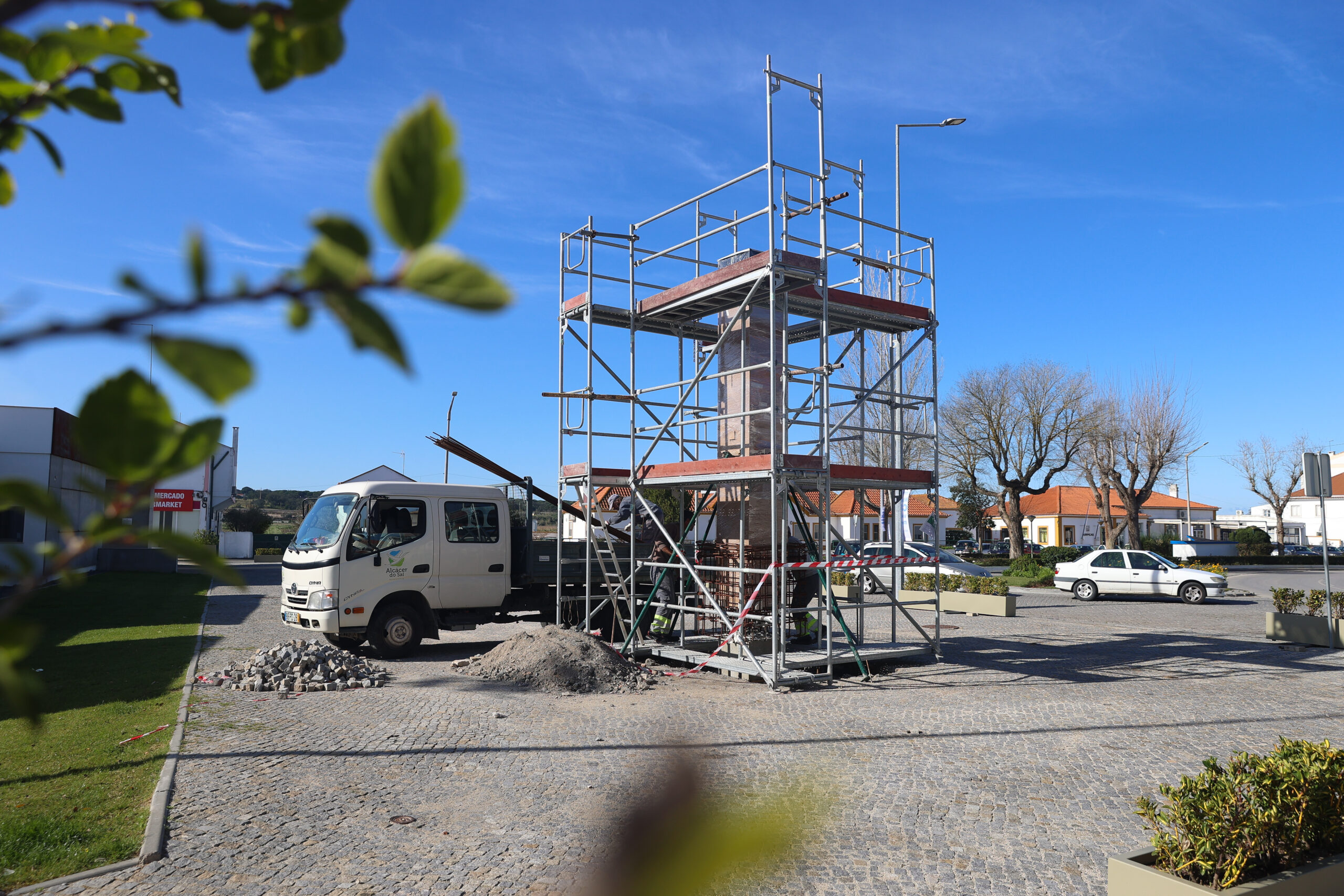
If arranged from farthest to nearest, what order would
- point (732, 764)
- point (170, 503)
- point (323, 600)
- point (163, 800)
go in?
point (323, 600)
point (163, 800)
point (170, 503)
point (732, 764)

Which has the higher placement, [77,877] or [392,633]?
[392,633]

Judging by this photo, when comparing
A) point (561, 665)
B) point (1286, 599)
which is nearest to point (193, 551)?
point (561, 665)

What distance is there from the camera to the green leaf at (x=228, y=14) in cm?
69

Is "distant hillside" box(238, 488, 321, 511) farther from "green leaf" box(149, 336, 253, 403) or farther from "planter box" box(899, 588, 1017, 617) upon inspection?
"green leaf" box(149, 336, 253, 403)

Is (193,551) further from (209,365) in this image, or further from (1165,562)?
(1165,562)

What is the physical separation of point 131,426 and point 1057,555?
4081 centimetres

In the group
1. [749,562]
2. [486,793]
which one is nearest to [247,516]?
[749,562]

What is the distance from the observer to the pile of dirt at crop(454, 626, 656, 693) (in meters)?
10.5

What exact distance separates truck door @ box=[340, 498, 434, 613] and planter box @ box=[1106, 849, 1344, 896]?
405 inches

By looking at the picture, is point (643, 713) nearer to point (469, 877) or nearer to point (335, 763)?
point (335, 763)

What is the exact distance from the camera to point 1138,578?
2467 centimetres

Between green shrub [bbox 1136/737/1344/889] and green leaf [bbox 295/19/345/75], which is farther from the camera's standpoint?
green shrub [bbox 1136/737/1344/889]

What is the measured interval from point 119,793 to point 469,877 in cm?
303

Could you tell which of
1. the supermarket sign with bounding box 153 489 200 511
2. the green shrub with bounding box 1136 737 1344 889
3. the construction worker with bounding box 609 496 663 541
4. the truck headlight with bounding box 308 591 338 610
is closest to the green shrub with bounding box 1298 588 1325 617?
the construction worker with bounding box 609 496 663 541
